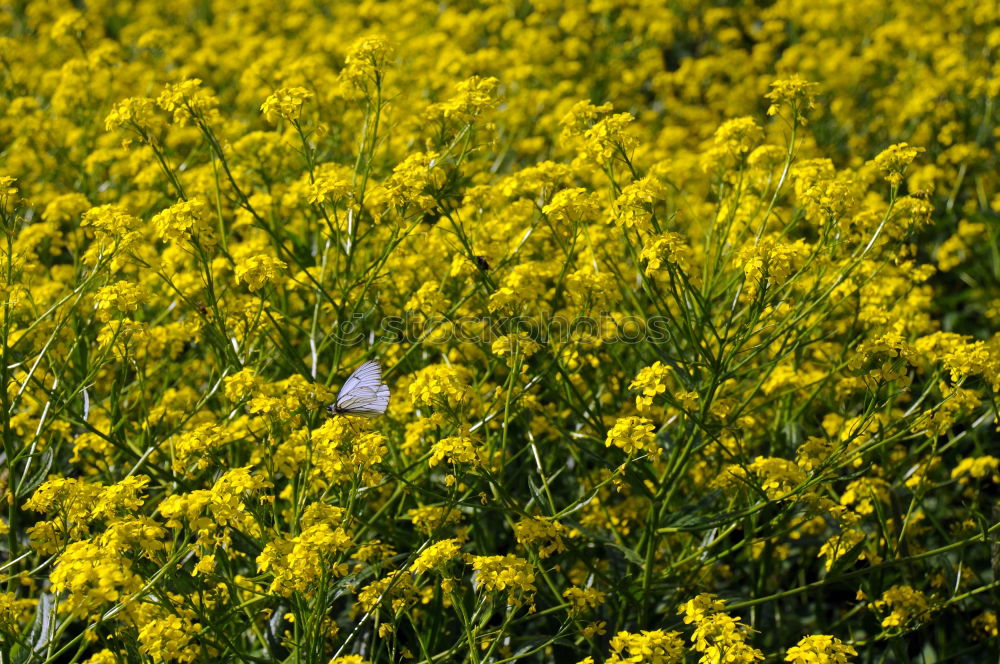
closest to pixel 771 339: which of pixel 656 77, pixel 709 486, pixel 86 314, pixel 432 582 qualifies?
pixel 709 486

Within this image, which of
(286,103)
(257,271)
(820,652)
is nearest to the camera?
(820,652)

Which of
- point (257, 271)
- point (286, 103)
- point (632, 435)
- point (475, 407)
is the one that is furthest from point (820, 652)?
point (286, 103)

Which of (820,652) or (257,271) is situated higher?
(257,271)

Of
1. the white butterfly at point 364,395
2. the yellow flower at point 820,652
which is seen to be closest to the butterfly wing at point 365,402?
the white butterfly at point 364,395

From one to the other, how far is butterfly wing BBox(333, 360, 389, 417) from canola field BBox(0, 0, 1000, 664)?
18 mm

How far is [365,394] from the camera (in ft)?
13.2

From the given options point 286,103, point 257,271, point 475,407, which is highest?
point 286,103

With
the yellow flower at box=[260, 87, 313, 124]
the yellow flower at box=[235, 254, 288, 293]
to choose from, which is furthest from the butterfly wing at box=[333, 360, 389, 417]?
the yellow flower at box=[260, 87, 313, 124]

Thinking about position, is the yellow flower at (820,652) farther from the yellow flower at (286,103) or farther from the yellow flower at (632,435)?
the yellow flower at (286,103)

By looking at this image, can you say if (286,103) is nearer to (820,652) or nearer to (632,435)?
(632,435)

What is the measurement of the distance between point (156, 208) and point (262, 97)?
1.45 m

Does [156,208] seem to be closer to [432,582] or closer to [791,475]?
[432,582]

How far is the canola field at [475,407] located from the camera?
380cm

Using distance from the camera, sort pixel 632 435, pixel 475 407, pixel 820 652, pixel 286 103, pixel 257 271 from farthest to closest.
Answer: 1. pixel 475 407
2. pixel 286 103
3. pixel 257 271
4. pixel 632 435
5. pixel 820 652
